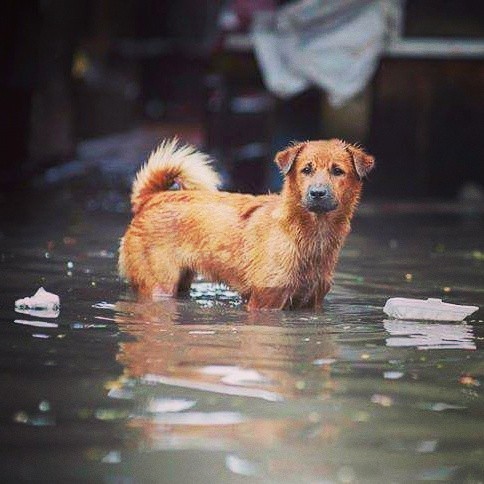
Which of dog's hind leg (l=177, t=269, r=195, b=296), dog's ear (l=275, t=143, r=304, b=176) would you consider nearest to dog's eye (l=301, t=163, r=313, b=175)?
dog's ear (l=275, t=143, r=304, b=176)

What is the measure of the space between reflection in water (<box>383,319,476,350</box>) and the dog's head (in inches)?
34.7

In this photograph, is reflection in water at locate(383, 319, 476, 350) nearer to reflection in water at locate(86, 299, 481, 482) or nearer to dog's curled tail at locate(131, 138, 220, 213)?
reflection in water at locate(86, 299, 481, 482)

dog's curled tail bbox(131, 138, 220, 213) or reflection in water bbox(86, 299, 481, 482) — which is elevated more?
dog's curled tail bbox(131, 138, 220, 213)

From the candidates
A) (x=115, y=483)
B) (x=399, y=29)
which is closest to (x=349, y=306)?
(x=115, y=483)

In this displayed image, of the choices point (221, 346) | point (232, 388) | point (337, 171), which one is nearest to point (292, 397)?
point (232, 388)

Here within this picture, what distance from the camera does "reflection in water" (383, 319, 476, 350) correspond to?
372 inches

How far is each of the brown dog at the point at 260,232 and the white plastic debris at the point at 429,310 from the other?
579 mm

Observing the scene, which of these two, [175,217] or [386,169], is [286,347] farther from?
[386,169]

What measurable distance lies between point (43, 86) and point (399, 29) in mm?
8145

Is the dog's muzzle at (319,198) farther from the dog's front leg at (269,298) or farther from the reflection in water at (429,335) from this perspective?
the reflection in water at (429,335)

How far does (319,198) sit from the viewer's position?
406 inches

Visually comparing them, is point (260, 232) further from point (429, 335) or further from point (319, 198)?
point (429, 335)

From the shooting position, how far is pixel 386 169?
78.2ft

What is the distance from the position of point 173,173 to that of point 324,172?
1823mm
